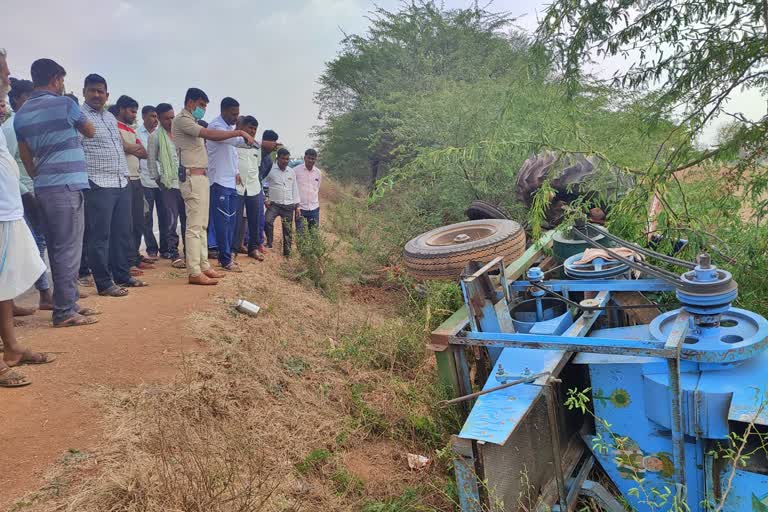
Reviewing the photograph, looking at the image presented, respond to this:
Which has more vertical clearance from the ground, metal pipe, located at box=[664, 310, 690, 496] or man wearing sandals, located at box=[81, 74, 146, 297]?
man wearing sandals, located at box=[81, 74, 146, 297]

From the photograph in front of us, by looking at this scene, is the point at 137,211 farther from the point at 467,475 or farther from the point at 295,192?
the point at 467,475

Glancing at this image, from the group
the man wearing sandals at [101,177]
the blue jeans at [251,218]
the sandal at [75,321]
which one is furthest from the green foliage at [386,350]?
the blue jeans at [251,218]

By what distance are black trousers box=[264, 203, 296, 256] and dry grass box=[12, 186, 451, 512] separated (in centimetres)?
226

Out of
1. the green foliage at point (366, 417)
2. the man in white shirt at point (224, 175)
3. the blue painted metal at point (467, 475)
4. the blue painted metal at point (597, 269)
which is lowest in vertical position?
the green foliage at point (366, 417)

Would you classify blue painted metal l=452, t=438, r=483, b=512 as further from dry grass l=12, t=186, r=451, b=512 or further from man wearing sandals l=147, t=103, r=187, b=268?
man wearing sandals l=147, t=103, r=187, b=268

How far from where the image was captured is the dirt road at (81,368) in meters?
2.59

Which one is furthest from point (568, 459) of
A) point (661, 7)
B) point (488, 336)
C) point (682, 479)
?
point (661, 7)

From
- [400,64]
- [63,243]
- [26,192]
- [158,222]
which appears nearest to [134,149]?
[158,222]

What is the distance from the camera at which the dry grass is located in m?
2.38

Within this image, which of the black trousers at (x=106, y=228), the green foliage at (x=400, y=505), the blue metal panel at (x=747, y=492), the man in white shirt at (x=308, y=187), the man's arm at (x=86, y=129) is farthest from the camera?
the man in white shirt at (x=308, y=187)

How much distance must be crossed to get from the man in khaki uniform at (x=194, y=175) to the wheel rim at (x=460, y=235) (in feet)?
7.17

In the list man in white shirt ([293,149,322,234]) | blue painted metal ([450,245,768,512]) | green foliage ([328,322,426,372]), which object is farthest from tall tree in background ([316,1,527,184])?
blue painted metal ([450,245,768,512])

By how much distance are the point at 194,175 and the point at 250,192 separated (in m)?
1.63

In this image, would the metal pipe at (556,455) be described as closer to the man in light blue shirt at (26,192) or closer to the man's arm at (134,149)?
the man in light blue shirt at (26,192)
